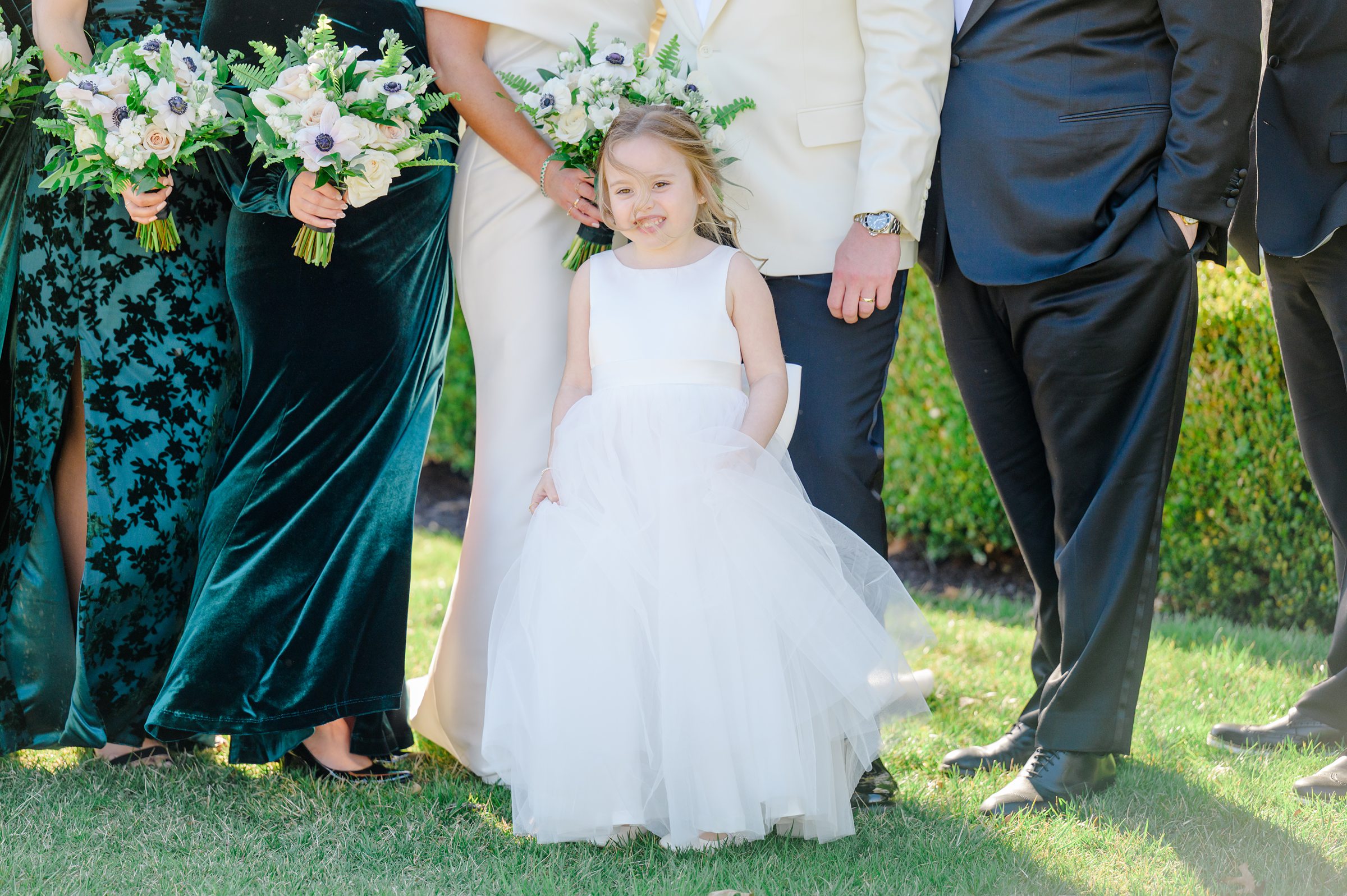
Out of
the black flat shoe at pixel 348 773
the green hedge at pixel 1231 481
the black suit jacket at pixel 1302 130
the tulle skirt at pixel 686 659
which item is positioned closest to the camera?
the tulle skirt at pixel 686 659

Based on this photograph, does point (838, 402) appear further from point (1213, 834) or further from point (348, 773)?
point (348, 773)

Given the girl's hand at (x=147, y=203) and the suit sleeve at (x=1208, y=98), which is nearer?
the suit sleeve at (x=1208, y=98)

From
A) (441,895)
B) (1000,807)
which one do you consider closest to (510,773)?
(441,895)

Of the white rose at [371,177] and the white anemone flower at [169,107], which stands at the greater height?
the white anemone flower at [169,107]

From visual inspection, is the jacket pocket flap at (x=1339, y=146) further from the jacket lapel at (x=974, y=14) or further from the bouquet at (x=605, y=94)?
the bouquet at (x=605, y=94)

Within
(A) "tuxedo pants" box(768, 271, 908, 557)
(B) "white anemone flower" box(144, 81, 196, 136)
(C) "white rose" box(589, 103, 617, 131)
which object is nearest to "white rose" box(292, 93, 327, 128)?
(B) "white anemone flower" box(144, 81, 196, 136)

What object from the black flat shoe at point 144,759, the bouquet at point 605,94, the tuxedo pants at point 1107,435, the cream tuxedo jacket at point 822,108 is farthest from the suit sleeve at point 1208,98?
the black flat shoe at point 144,759

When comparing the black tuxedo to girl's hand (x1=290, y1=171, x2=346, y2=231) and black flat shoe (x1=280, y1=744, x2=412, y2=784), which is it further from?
black flat shoe (x1=280, y1=744, x2=412, y2=784)

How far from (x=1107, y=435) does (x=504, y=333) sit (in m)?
1.66

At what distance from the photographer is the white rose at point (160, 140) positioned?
3.03 meters

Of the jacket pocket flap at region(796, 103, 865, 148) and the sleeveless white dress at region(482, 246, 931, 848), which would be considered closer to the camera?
the sleeveless white dress at region(482, 246, 931, 848)

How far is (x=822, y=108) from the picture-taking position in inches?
127

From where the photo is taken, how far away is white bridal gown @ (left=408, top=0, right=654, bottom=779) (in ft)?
11.6

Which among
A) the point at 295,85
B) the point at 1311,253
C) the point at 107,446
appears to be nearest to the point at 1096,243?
the point at 1311,253
